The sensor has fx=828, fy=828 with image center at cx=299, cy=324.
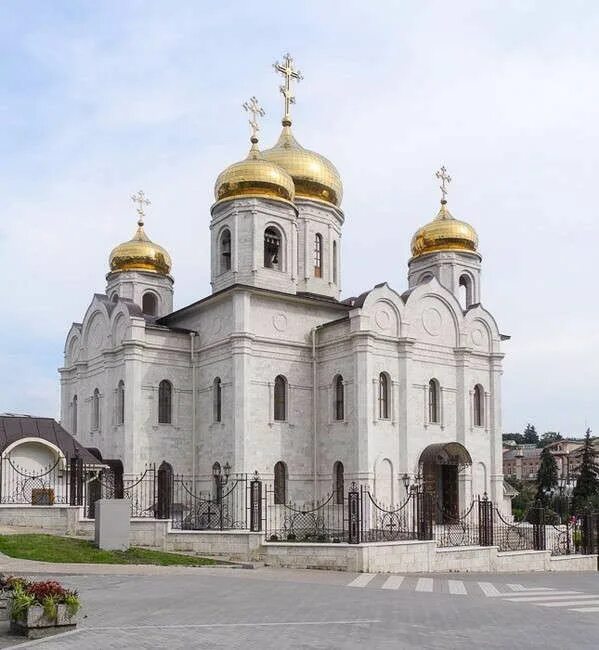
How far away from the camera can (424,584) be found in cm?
1667

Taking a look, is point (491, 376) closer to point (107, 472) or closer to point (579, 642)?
point (107, 472)

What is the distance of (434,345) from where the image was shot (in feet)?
96.6

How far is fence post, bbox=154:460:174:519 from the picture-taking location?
22.2m

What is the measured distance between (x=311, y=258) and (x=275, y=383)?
675 centimetres

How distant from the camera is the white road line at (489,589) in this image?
15.1 m

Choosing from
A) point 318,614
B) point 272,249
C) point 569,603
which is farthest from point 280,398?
point 318,614

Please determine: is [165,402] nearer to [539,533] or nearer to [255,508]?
[255,508]

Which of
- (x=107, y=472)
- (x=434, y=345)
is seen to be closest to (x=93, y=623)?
(x=107, y=472)

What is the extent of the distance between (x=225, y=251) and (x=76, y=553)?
49.8 feet

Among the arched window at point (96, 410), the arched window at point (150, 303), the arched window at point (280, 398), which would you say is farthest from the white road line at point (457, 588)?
the arched window at point (150, 303)

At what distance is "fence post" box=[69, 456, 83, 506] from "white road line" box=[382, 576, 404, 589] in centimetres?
989

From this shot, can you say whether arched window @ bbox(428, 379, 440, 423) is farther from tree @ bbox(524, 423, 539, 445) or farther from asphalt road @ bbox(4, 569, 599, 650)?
tree @ bbox(524, 423, 539, 445)

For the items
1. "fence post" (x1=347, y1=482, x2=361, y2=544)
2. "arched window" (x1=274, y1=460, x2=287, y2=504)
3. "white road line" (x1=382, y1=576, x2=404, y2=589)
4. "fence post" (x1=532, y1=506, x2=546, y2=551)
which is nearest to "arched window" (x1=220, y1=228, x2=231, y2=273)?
"arched window" (x1=274, y1=460, x2=287, y2=504)

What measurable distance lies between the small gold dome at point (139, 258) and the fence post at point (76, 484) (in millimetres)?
14037
